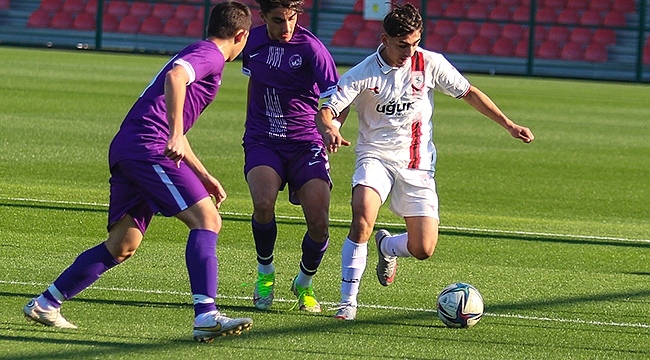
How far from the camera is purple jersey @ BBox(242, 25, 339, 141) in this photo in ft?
24.4

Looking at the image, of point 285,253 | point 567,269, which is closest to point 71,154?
point 285,253

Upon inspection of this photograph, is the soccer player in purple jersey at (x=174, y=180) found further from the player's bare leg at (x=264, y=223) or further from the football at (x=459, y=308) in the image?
the football at (x=459, y=308)

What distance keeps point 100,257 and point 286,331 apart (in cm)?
103

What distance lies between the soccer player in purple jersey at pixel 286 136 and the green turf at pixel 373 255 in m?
0.38

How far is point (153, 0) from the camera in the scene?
122 ft

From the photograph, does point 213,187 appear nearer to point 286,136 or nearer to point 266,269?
point 266,269

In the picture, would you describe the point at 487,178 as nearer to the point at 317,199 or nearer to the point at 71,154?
the point at 71,154

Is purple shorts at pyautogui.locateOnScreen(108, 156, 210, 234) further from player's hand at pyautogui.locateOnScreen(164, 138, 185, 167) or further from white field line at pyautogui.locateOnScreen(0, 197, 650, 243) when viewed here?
white field line at pyautogui.locateOnScreen(0, 197, 650, 243)

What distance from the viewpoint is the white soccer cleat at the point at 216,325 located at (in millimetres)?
5906

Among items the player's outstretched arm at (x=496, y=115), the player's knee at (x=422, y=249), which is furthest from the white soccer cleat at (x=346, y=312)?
the player's outstretched arm at (x=496, y=115)

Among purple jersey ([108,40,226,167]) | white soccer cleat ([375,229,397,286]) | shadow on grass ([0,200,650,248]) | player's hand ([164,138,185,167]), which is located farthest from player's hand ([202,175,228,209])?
shadow on grass ([0,200,650,248])

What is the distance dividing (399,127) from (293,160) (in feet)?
2.12

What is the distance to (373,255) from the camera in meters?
9.45

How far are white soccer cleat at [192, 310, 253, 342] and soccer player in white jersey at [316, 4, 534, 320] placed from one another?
4.16 feet
